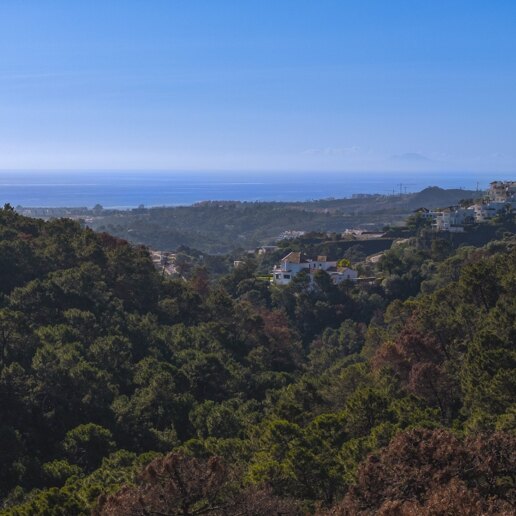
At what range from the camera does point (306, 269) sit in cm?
4034

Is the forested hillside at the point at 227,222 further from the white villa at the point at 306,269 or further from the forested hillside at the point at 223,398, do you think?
the forested hillside at the point at 223,398

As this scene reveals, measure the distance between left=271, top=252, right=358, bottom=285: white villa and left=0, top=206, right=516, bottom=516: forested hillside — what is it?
7.34 metres

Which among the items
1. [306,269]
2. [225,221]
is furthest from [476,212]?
[225,221]

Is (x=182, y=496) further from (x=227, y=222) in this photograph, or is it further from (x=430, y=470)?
(x=227, y=222)

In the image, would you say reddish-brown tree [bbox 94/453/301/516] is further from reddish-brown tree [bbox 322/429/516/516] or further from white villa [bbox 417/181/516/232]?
white villa [bbox 417/181/516/232]

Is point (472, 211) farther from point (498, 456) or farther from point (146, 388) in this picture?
point (498, 456)

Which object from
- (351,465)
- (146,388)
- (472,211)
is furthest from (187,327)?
(472,211)

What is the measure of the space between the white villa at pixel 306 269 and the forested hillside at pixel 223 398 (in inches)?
289

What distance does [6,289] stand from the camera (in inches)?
864

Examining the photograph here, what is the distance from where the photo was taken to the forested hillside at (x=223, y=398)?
8086 millimetres

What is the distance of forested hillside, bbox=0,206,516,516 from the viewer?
26.5 ft

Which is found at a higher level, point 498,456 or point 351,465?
point 498,456

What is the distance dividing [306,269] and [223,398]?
21844 millimetres

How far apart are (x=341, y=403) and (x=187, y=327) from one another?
8661 mm
